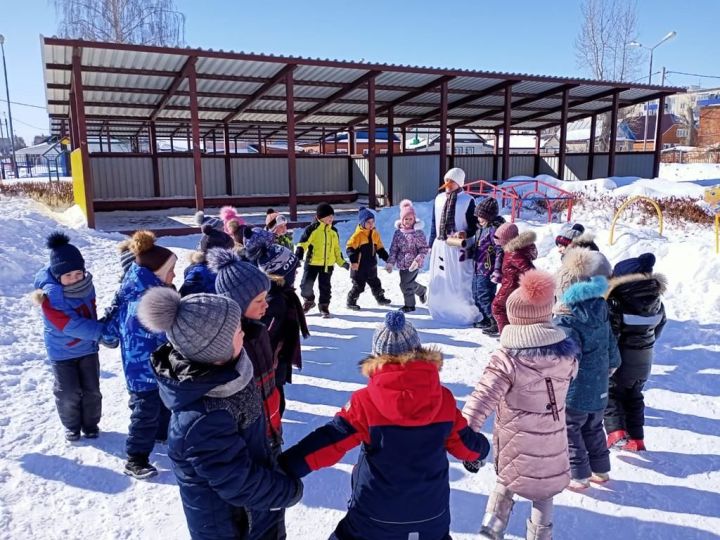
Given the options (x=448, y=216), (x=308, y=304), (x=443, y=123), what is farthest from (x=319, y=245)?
(x=443, y=123)

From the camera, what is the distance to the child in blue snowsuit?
304 centimetres

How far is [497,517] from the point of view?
8.17 feet

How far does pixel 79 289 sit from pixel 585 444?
3.20 m

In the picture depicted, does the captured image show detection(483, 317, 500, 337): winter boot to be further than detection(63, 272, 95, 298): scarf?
Yes

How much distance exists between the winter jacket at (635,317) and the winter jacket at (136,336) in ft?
9.36

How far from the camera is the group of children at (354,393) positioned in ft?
5.46

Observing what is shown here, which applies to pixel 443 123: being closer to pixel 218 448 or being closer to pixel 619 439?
pixel 619 439

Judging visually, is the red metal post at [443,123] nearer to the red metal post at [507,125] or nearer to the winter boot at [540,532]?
the red metal post at [507,125]

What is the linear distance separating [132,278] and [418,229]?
4.01 meters

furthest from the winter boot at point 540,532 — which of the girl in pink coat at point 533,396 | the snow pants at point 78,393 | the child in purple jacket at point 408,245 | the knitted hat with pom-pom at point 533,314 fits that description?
the child in purple jacket at point 408,245

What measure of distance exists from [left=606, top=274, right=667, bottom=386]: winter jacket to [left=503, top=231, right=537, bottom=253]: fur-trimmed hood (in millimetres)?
1267

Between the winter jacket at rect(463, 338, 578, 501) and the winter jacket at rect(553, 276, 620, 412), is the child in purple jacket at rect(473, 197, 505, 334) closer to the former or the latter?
the winter jacket at rect(553, 276, 620, 412)

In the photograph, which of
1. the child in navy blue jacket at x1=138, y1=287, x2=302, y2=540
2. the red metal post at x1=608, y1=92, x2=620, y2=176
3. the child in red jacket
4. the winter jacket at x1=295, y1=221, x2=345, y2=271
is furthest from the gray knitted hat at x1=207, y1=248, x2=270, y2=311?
the red metal post at x1=608, y1=92, x2=620, y2=176

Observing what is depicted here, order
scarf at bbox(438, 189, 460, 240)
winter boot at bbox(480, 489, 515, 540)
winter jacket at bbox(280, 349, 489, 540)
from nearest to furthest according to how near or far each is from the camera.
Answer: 1. winter jacket at bbox(280, 349, 489, 540)
2. winter boot at bbox(480, 489, 515, 540)
3. scarf at bbox(438, 189, 460, 240)
